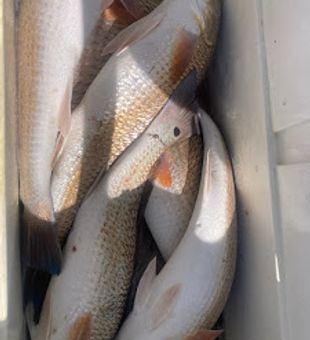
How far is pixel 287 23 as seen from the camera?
122 centimetres

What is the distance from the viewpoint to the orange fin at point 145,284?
4.72ft

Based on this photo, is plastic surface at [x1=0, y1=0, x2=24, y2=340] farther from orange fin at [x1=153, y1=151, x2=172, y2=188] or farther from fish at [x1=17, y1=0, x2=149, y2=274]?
orange fin at [x1=153, y1=151, x2=172, y2=188]

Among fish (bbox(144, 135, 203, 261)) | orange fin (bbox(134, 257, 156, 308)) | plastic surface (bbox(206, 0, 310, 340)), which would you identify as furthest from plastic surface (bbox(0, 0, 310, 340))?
orange fin (bbox(134, 257, 156, 308))

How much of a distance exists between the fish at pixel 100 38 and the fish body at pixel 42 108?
67 millimetres

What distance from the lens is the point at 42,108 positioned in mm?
1402

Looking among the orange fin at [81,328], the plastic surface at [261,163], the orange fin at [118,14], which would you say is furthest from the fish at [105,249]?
the orange fin at [118,14]

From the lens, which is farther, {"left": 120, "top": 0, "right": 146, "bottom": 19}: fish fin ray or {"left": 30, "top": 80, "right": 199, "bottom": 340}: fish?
{"left": 120, "top": 0, "right": 146, "bottom": 19}: fish fin ray

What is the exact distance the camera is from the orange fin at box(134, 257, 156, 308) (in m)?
1.44

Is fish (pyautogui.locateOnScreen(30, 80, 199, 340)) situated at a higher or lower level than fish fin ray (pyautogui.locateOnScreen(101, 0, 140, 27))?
lower

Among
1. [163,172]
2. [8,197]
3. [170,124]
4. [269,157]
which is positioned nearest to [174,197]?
[163,172]

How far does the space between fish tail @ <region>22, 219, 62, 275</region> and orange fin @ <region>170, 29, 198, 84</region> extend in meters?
0.46

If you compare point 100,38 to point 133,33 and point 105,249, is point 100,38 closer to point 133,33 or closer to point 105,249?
point 133,33

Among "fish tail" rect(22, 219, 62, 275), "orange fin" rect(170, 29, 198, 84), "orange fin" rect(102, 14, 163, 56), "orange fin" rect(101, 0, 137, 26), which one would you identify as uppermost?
"orange fin" rect(101, 0, 137, 26)

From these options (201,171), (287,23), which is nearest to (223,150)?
(201,171)
